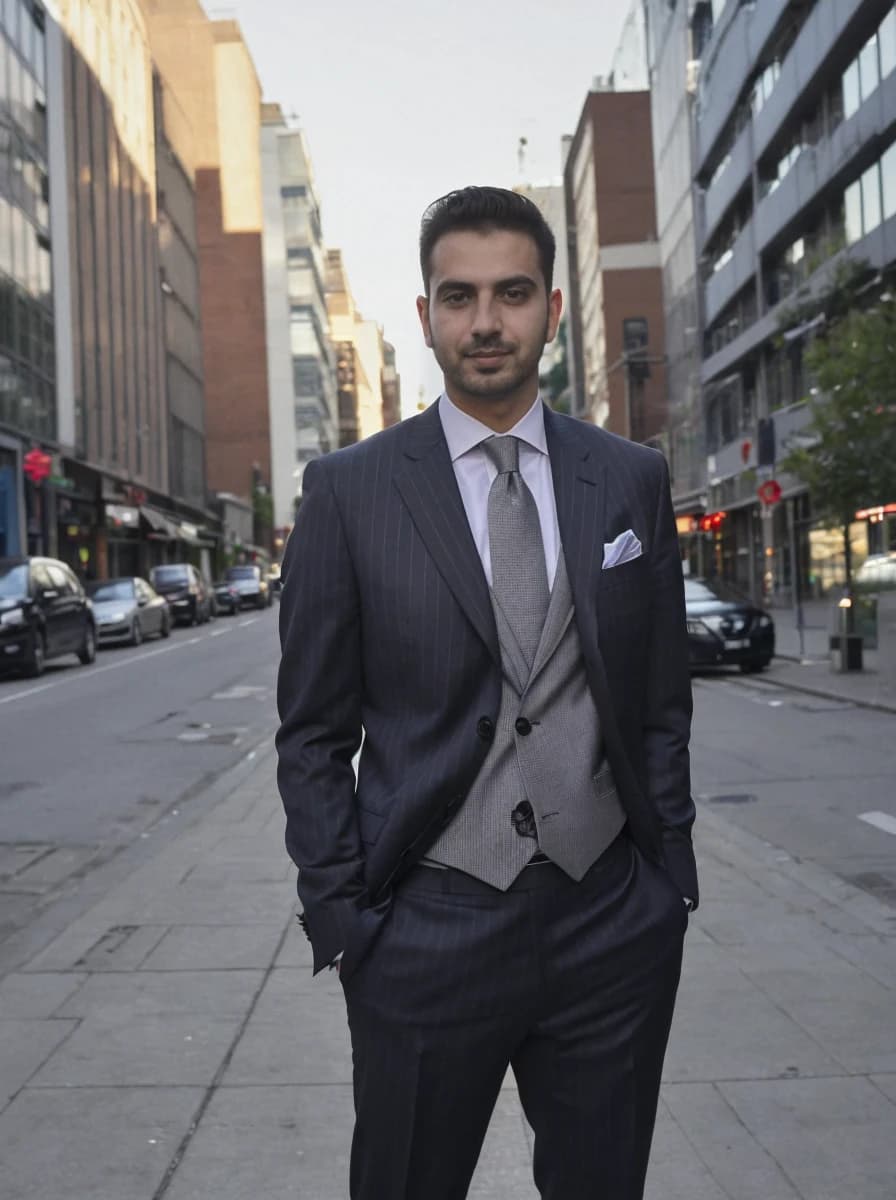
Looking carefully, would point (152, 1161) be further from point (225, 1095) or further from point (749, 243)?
point (749, 243)

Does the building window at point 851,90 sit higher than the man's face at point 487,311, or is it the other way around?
the building window at point 851,90

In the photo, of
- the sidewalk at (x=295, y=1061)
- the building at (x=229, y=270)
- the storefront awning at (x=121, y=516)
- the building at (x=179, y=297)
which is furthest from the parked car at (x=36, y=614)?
the building at (x=229, y=270)

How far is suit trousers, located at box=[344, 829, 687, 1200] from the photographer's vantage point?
2164 millimetres

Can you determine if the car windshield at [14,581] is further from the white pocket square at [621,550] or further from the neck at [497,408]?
the white pocket square at [621,550]

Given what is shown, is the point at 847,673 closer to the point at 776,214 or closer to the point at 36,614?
the point at 36,614

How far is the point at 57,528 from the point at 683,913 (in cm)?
4315

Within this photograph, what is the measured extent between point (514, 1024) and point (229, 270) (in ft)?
366

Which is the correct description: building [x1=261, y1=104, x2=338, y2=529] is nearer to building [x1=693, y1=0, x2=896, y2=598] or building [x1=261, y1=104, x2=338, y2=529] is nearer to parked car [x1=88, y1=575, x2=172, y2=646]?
building [x1=693, y1=0, x2=896, y2=598]

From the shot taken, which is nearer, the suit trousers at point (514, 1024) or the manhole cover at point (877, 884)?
the suit trousers at point (514, 1024)

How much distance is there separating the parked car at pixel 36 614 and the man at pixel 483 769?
2054 centimetres

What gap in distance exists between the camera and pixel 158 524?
58.5 meters

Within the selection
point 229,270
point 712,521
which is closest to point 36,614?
point 712,521

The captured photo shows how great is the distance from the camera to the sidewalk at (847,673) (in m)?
15.8

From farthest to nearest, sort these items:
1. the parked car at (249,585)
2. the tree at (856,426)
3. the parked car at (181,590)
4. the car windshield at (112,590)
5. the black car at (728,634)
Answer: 1. the parked car at (249,585)
2. the parked car at (181,590)
3. the car windshield at (112,590)
4. the black car at (728,634)
5. the tree at (856,426)
